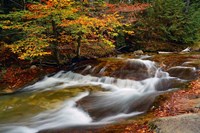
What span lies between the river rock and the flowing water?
204cm

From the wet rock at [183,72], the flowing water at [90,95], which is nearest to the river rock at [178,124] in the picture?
the flowing water at [90,95]

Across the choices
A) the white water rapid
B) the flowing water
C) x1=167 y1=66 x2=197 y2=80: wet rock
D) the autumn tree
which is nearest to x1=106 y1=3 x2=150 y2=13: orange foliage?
the autumn tree

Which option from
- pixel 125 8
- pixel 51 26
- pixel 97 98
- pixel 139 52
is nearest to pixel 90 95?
pixel 97 98

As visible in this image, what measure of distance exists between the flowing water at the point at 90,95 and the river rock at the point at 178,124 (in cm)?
204

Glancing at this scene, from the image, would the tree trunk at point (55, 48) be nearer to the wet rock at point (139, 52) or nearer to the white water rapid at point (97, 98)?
the white water rapid at point (97, 98)

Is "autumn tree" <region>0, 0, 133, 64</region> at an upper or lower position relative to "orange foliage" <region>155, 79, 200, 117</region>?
upper

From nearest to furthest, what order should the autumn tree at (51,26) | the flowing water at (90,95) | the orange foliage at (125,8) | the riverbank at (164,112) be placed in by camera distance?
the riverbank at (164,112)
the flowing water at (90,95)
the autumn tree at (51,26)
the orange foliage at (125,8)

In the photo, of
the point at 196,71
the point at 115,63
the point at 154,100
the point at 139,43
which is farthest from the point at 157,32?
the point at 154,100

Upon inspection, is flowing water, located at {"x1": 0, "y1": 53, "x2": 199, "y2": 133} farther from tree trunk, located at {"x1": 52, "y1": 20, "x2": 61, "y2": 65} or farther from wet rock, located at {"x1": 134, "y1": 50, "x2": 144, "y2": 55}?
wet rock, located at {"x1": 134, "y1": 50, "x2": 144, "y2": 55}

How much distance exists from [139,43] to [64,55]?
6304 mm

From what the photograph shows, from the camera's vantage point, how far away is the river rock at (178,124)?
198 inches

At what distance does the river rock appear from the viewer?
504 cm

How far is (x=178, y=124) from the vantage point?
5.27 meters

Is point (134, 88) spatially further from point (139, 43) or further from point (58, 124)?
point (139, 43)
